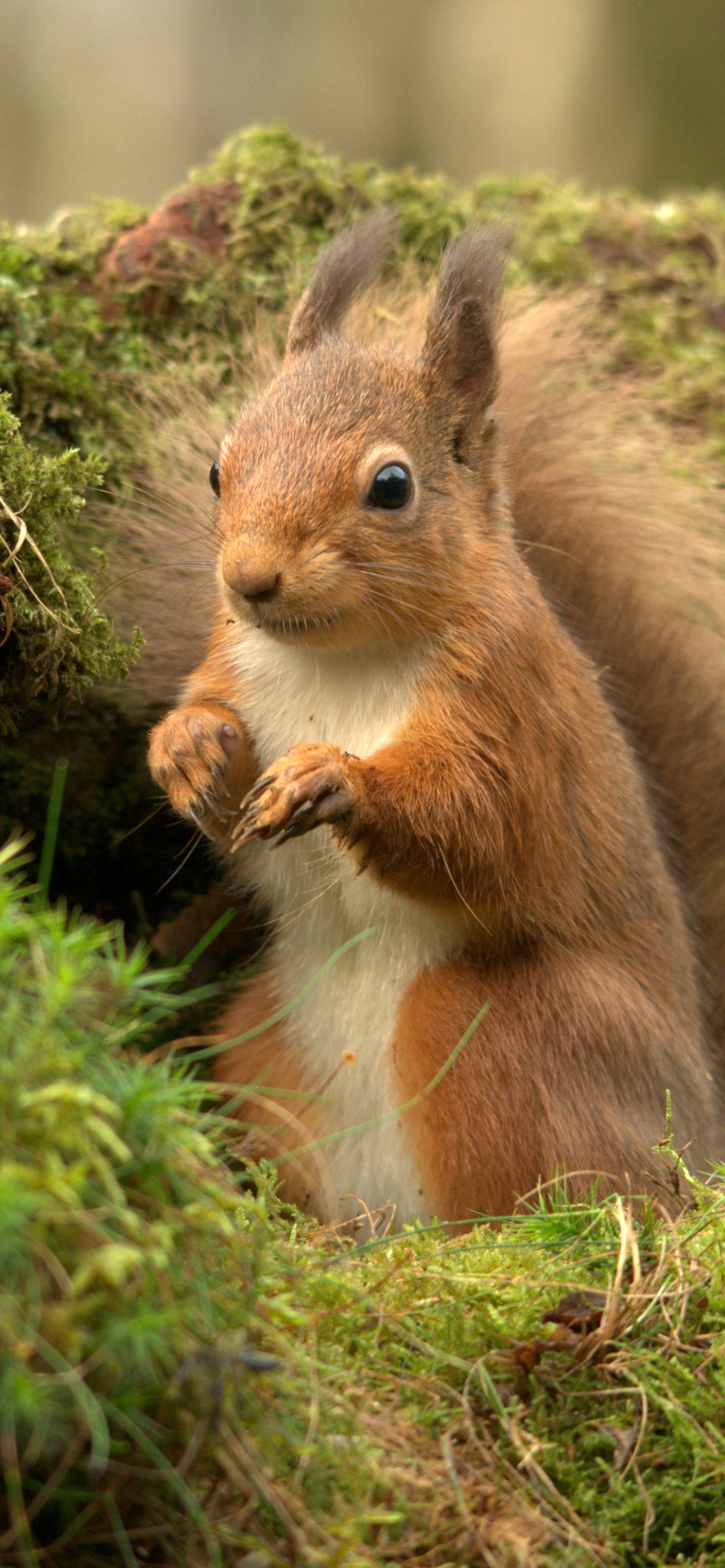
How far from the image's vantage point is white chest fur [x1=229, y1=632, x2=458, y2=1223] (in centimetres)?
215

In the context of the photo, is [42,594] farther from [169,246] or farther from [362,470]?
[169,246]

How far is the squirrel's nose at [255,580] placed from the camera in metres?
1.90

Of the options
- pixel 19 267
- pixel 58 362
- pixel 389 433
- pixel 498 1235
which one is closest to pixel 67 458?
pixel 389 433

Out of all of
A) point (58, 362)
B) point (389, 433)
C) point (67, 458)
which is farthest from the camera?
point (58, 362)

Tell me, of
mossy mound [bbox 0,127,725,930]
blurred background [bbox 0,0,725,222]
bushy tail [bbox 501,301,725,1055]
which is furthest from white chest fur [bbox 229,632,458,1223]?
blurred background [bbox 0,0,725,222]

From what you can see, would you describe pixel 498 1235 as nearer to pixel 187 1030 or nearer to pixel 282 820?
pixel 282 820

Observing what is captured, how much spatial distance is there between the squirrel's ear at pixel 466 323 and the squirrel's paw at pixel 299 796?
744 mm

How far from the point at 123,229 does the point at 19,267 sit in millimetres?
Result: 426

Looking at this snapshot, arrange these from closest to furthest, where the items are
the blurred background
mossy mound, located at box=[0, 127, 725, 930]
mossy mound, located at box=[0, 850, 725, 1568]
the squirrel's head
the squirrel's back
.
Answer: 1. mossy mound, located at box=[0, 850, 725, 1568]
2. the squirrel's head
3. mossy mound, located at box=[0, 127, 725, 930]
4. the squirrel's back
5. the blurred background

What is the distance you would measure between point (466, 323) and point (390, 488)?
383mm

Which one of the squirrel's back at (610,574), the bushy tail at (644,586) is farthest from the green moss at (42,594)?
the bushy tail at (644,586)

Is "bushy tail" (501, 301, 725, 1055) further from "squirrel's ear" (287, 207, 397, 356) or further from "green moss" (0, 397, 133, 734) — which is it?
"green moss" (0, 397, 133, 734)

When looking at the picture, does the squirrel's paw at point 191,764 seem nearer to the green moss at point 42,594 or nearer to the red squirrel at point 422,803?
the red squirrel at point 422,803

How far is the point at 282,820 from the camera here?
6.02 feet
